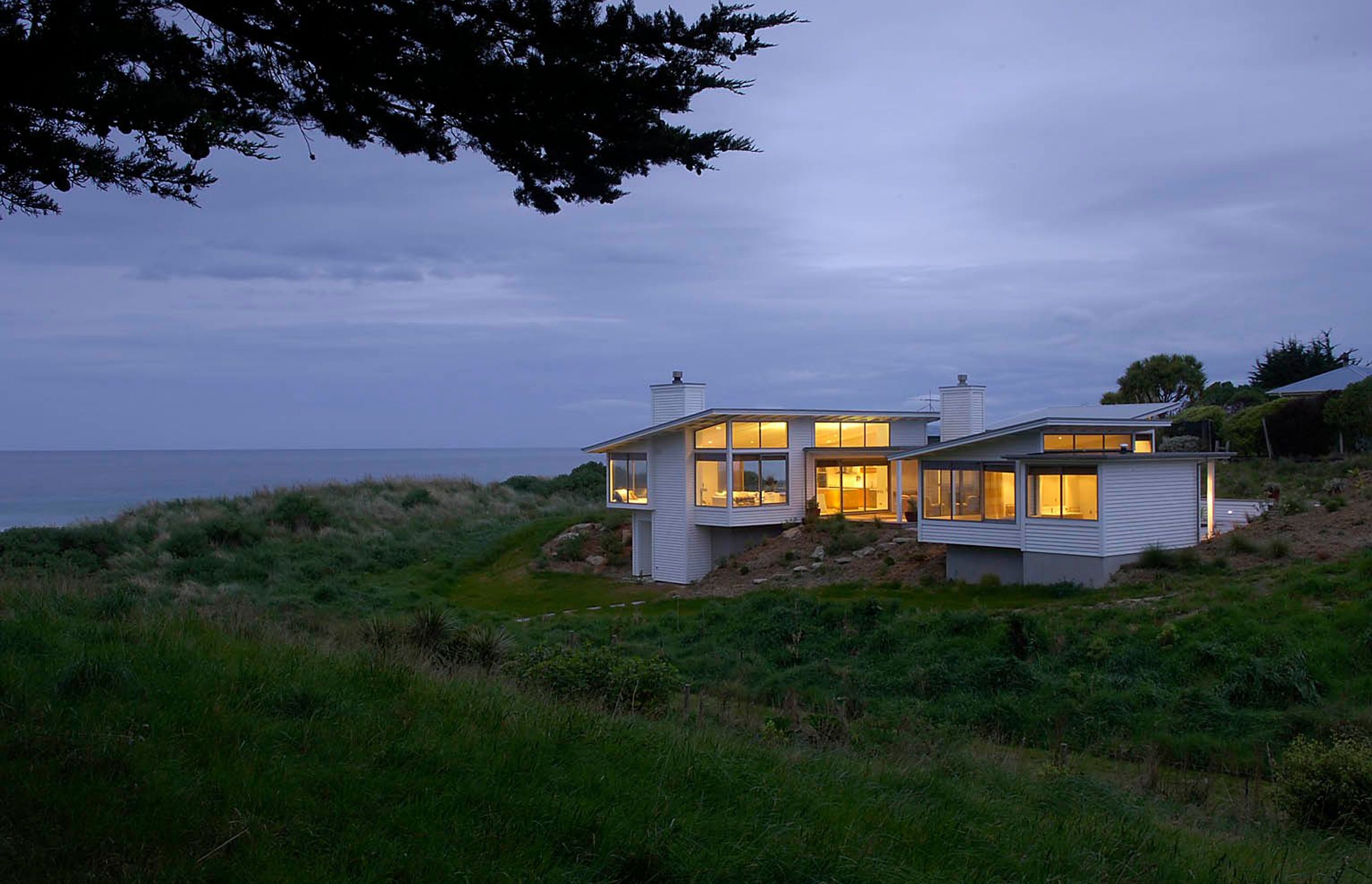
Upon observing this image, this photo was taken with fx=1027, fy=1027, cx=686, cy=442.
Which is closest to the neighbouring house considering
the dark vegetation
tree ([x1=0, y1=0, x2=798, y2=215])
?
the dark vegetation

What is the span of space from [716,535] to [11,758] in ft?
89.5

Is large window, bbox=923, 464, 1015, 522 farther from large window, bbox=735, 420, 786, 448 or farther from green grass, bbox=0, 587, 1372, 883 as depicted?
green grass, bbox=0, 587, 1372, 883

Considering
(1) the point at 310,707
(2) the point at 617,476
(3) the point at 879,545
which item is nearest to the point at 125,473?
(2) the point at 617,476

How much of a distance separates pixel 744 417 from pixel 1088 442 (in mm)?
10133

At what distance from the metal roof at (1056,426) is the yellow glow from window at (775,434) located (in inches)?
274

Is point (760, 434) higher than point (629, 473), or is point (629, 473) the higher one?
point (760, 434)

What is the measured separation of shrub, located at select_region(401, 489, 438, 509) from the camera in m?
47.2

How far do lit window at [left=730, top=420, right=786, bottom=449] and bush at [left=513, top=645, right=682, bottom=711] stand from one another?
21.5 metres

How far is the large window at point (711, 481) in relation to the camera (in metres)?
31.6

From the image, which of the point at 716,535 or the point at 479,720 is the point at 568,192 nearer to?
the point at 479,720

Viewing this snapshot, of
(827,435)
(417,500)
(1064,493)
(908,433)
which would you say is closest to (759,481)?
(827,435)

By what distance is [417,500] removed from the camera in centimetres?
4822

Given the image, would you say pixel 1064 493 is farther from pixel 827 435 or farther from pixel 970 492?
pixel 827 435

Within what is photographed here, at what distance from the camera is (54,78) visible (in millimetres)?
4520
